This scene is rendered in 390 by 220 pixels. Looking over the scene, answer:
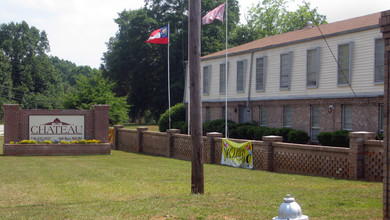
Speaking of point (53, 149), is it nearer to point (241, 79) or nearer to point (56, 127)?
point (56, 127)

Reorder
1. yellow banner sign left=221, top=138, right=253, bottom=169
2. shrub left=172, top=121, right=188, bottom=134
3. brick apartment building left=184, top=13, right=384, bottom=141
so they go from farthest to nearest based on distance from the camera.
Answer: shrub left=172, top=121, right=188, bottom=134
brick apartment building left=184, top=13, right=384, bottom=141
yellow banner sign left=221, top=138, right=253, bottom=169

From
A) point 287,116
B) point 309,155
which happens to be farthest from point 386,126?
point 287,116

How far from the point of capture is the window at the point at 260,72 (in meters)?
31.3

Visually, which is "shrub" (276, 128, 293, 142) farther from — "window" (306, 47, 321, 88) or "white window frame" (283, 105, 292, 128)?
"window" (306, 47, 321, 88)

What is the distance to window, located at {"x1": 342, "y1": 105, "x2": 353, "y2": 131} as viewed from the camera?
25.2 m

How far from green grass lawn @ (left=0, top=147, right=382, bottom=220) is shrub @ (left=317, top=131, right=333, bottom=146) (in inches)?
319

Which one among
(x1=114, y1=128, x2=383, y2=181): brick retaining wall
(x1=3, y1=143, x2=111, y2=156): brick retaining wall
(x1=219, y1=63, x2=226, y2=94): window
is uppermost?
(x1=219, y1=63, x2=226, y2=94): window

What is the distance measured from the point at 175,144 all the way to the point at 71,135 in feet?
21.5

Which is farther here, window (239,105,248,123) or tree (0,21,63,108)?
tree (0,21,63,108)

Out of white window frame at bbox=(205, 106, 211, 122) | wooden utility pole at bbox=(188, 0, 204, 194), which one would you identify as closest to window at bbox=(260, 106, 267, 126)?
white window frame at bbox=(205, 106, 211, 122)

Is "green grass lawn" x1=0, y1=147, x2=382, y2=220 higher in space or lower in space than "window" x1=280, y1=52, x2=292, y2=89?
lower

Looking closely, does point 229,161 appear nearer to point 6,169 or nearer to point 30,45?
point 6,169

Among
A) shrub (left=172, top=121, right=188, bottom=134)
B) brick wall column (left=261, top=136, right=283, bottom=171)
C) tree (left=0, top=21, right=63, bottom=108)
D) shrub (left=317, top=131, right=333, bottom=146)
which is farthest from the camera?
tree (left=0, top=21, right=63, bottom=108)

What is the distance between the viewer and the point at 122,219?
27.9 ft
